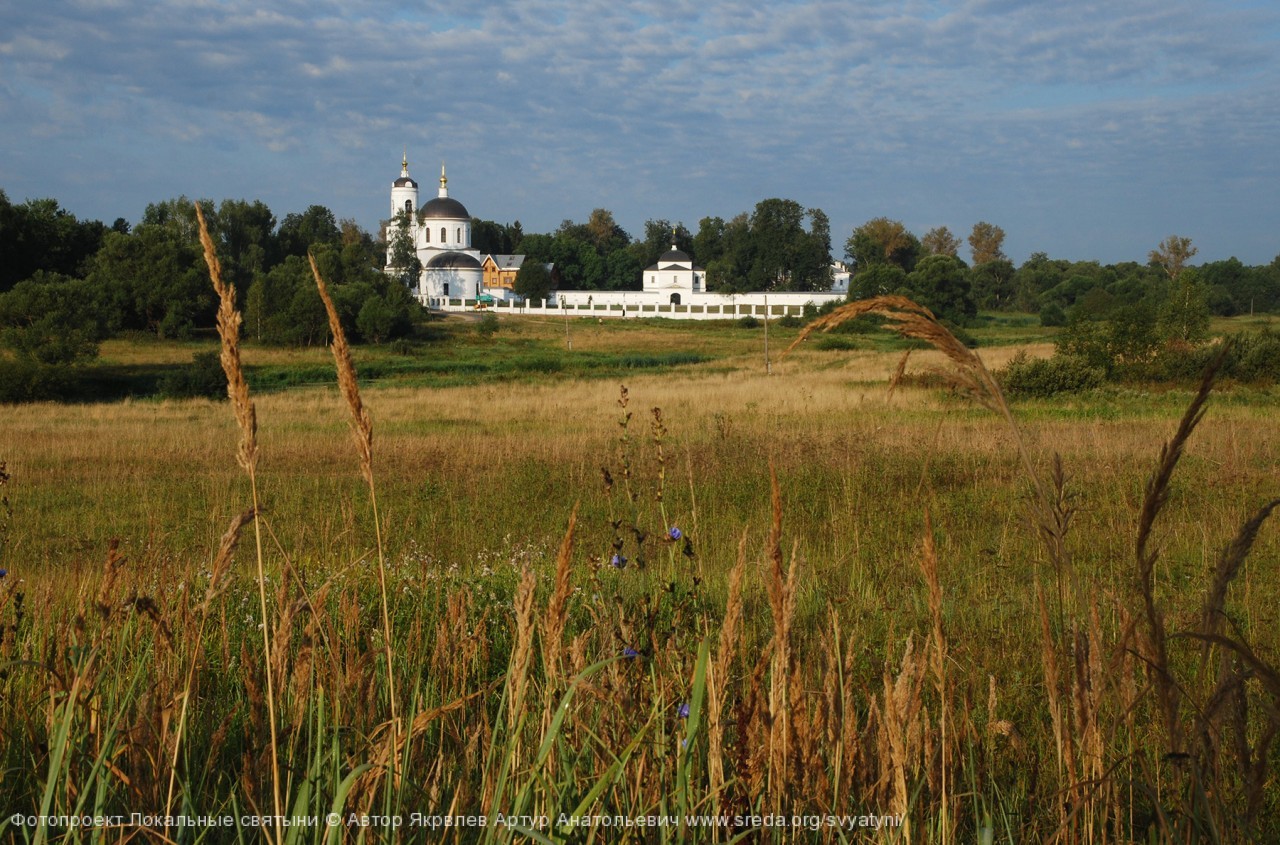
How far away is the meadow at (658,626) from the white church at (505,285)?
71.5m

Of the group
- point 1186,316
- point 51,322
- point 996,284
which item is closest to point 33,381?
point 51,322

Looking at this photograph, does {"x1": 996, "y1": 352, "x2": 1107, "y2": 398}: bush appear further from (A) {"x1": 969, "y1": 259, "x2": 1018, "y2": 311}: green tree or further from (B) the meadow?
(A) {"x1": 969, "y1": 259, "x2": 1018, "y2": 311}: green tree

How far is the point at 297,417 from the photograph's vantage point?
75.7 feet

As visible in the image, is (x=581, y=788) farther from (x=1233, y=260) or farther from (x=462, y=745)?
(x=1233, y=260)

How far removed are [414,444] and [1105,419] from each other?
11742 millimetres

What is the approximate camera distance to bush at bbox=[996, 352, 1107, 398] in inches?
890

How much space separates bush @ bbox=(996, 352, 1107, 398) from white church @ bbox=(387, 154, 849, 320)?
61.5m

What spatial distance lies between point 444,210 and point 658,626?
107 m

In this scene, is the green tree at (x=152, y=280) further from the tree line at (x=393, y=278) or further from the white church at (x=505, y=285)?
the white church at (x=505, y=285)

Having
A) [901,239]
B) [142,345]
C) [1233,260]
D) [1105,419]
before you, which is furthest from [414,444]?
[901,239]

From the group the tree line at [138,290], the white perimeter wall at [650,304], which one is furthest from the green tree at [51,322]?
the white perimeter wall at [650,304]

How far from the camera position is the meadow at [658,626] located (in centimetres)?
154

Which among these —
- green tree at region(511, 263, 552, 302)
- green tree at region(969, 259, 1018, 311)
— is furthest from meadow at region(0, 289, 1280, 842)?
Answer: green tree at region(969, 259, 1018, 311)

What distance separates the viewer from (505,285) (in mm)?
104625
